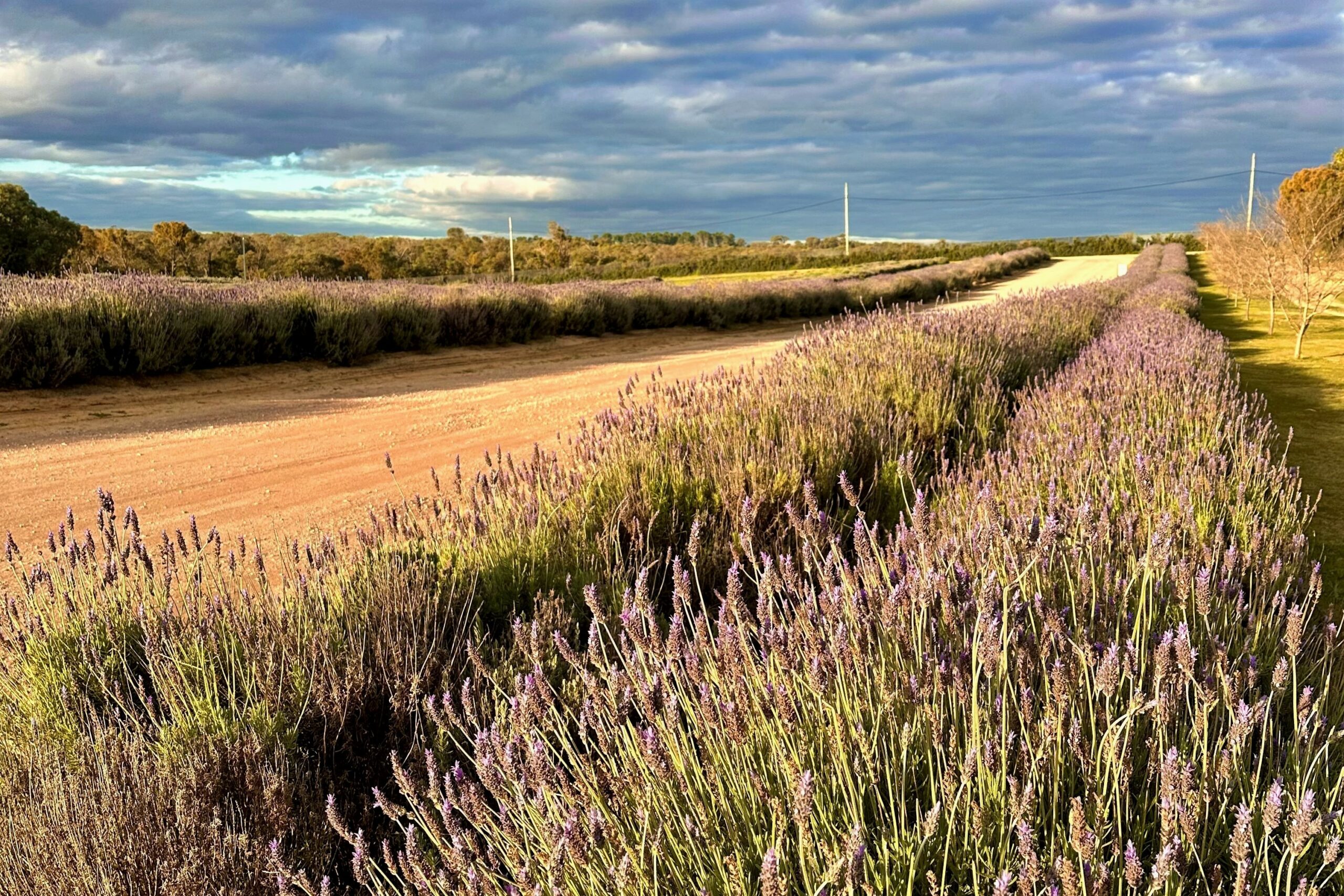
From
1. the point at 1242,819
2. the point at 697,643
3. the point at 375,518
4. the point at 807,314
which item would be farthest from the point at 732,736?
the point at 807,314

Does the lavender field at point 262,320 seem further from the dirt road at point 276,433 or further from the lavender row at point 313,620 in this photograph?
the lavender row at point 313,620

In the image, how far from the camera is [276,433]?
726 centimetres

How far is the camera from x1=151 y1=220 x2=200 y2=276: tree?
44.2 meters

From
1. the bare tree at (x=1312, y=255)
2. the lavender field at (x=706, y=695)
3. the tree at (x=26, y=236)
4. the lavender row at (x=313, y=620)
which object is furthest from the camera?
the tree at (x=26, y=236)

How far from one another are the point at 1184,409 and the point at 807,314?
65.6ft

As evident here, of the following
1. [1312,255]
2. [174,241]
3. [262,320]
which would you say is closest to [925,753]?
[262,320]

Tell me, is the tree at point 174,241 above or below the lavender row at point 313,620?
above

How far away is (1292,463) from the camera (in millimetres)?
6574

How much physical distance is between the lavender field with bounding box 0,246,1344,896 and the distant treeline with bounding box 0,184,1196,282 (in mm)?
25693

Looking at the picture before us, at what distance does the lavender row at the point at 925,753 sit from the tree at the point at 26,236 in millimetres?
37895

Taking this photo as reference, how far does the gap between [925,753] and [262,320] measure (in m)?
11.0

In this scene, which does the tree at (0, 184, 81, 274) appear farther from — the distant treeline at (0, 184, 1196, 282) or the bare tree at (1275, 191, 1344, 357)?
the bare tree at (1275, 191, 1344, 357)

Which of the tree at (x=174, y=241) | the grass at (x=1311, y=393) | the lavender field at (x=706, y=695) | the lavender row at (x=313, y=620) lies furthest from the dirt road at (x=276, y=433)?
the tree at (x=174, y=241)

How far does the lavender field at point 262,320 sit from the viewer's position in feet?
28.8
